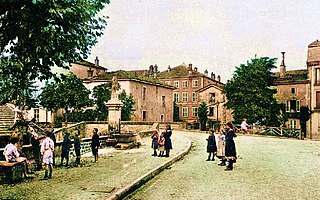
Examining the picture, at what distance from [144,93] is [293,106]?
2028 cm

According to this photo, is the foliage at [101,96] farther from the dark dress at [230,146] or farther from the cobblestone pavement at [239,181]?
the dark dress at [230,146]

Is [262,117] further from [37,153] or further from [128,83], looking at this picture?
[37,153]

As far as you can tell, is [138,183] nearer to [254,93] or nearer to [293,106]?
[254,93]

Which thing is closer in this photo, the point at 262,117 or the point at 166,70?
the point at 262,117

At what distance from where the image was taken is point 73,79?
48.4 m

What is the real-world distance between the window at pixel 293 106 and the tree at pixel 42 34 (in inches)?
1852

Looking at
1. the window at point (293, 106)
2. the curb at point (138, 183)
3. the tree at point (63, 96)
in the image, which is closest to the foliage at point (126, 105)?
the tree at point (63, 96)

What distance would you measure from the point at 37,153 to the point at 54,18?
6083 millimetres

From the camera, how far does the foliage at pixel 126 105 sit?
1893 inches

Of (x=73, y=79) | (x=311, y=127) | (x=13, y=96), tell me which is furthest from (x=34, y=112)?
(x=13, y=96)

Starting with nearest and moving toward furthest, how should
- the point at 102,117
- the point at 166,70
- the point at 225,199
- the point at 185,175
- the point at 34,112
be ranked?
the point at 225,199 < the point at 185,175 < the point at 102,117 < the point at 34,112 < the point at 166,70

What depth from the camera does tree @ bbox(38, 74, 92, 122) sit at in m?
47.7

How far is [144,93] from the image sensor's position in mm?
55688

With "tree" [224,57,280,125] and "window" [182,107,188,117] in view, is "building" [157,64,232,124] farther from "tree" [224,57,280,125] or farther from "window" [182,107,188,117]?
"tree" [224,57,280,125]
